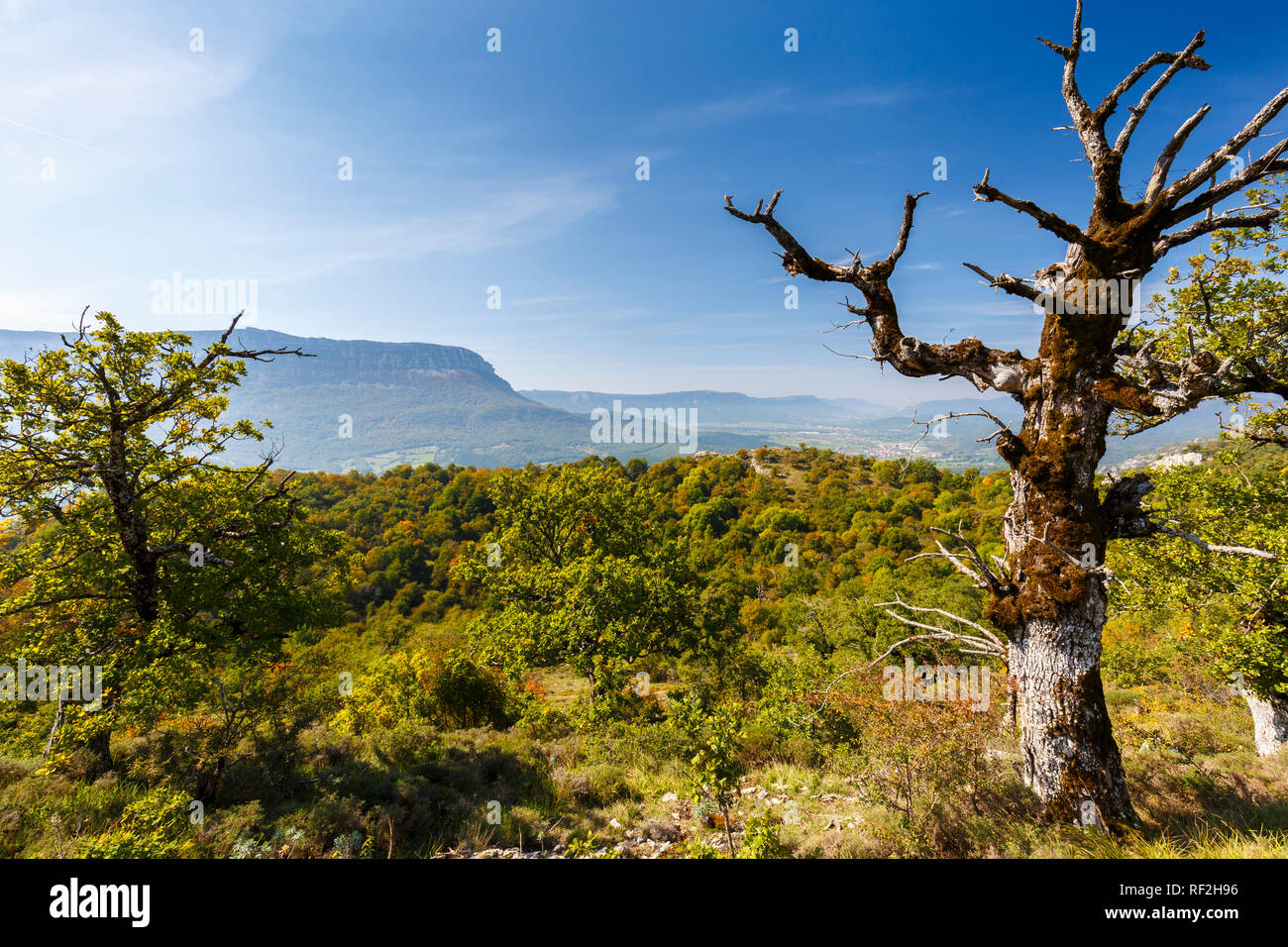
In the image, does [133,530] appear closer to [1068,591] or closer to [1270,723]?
[1068,591]

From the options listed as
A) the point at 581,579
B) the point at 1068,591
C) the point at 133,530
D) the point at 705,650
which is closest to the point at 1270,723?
the point at 1068,591

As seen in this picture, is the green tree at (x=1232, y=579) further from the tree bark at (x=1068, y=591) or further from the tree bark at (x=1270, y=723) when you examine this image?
the tree bark at (x=1068, y=591)

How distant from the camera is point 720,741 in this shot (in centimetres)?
571

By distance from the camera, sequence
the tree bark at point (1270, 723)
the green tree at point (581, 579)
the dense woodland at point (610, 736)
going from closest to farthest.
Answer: the dense woodland at point (610, 736), the tree bark at point (1270, 723), the green tree at point (581, 579)

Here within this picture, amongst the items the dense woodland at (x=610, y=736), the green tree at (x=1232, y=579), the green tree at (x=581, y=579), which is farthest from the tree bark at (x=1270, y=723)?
the green tree at (x=581, y=579)

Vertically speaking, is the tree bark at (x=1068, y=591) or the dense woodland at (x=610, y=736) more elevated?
the tree bark at (x=1068, y=591)

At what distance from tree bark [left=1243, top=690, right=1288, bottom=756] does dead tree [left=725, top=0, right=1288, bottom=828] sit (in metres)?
9.07

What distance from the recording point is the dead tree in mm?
4875

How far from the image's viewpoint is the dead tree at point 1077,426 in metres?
4.88

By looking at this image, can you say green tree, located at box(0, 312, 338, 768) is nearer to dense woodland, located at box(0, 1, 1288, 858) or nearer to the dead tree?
dense woodland, located at box(0, 1, 1288, 858)

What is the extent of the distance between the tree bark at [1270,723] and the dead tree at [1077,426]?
9.07m

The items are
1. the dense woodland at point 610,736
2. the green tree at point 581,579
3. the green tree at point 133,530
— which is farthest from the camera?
the green tree at point 581,579

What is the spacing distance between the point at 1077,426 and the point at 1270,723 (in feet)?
37.1
